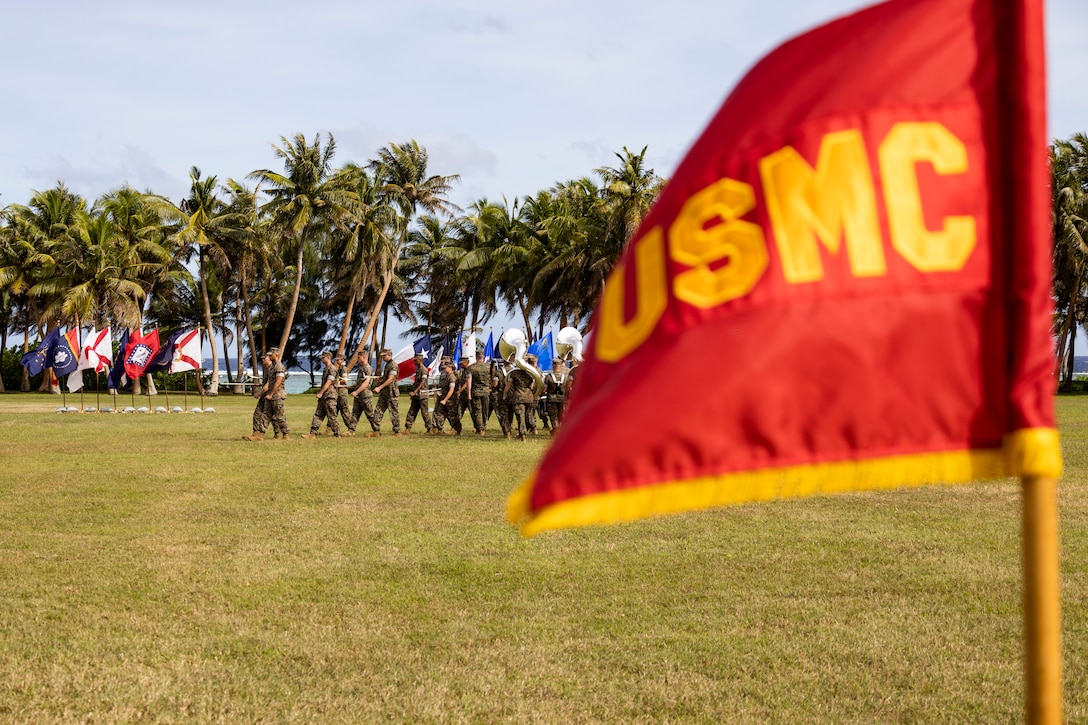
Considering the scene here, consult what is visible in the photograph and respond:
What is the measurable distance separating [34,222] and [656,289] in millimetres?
54370

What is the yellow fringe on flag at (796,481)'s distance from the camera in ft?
6.51

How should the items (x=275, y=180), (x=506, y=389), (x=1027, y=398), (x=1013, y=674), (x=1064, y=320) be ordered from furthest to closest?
(x=1064, y=320) → (x=275, y=180) → (x=506, y=389) → (x=1013, y=674) → (x=1027, y=398)

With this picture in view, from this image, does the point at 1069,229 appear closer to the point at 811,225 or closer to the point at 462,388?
the point at 462,388

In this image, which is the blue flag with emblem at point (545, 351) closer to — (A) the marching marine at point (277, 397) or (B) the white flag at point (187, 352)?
(A) the marching marine at point (277, 397)

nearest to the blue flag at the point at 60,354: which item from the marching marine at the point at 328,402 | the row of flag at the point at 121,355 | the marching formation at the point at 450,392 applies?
the row of flag at the point at 121,355

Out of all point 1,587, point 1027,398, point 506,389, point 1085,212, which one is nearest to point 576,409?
point 1027,398

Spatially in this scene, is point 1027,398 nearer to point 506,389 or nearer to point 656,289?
point 656,289

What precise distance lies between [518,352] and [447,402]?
2245 millimetres

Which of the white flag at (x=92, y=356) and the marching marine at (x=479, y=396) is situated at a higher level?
the white flag at (x=92, y=356)

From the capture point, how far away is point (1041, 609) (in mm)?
1932

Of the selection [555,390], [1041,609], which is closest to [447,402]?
[555,390]

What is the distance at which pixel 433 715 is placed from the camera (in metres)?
4.96

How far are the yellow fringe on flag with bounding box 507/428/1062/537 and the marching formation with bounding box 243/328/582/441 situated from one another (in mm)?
17628

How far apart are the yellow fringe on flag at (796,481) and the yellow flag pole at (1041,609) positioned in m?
0.08
